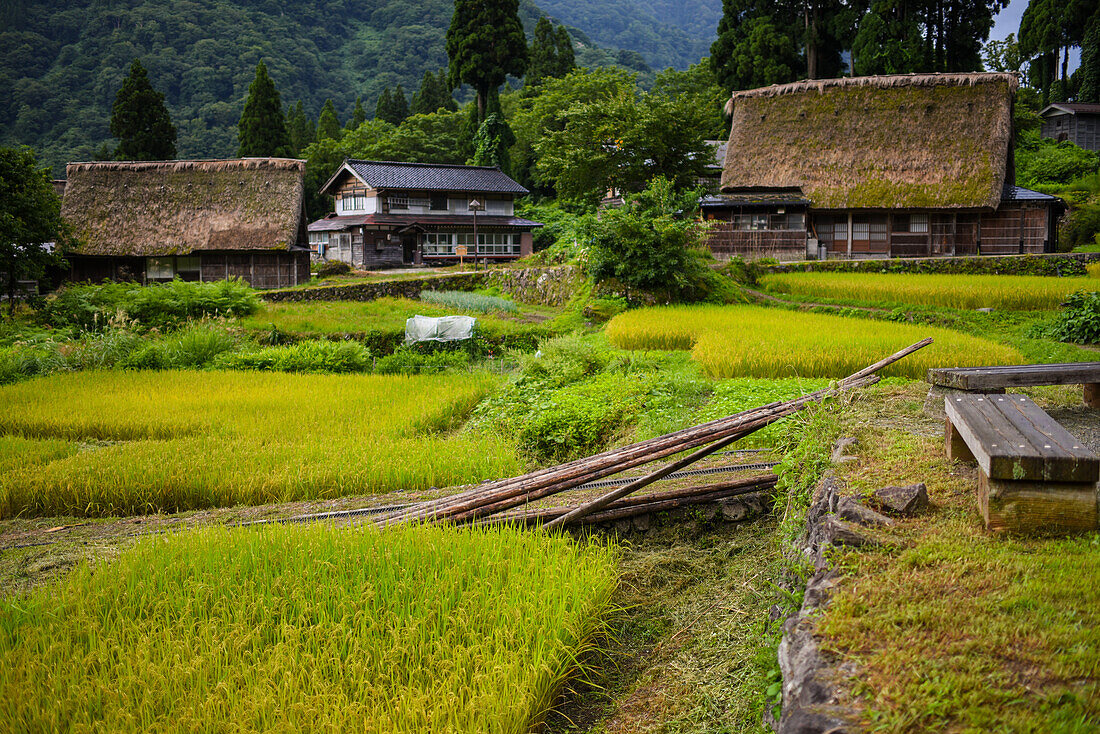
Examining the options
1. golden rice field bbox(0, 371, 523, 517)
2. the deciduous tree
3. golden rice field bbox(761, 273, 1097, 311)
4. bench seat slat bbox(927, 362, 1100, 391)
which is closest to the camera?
bench seat slat bbox(927, 362, 1100, 391)

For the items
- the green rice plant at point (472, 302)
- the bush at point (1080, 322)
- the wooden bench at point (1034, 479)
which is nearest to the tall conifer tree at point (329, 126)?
the green rice plant at point (472, 302)

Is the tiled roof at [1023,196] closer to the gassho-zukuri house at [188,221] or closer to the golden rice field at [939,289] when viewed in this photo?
the golden rice field at [939,289]

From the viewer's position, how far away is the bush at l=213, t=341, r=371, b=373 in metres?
11.5

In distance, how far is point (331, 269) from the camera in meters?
29.0

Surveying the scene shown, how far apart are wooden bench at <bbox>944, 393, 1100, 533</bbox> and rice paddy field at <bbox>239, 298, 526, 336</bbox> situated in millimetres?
11224

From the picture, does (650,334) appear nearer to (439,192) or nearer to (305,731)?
(305,731)

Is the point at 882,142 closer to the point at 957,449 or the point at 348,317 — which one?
the point at 348,317

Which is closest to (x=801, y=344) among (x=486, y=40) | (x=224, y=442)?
(x=224, y=442)

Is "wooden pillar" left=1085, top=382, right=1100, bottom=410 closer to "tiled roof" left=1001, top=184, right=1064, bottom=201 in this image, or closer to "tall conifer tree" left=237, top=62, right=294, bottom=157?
"tiled roof" left=1001, top=184, right=1064, bottom=201

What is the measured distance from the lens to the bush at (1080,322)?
970 centimetres

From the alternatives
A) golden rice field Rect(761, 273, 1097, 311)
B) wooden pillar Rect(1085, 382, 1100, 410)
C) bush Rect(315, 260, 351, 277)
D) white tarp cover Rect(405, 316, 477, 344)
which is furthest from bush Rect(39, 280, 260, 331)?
wooden pillar Rect(1085, 382, 1100, 410)

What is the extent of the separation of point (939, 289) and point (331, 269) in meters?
22.7

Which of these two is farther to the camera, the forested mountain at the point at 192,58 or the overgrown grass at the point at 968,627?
the forested mountain at the point at 192,58

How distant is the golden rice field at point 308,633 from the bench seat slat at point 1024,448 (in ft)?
Result: 6.34
